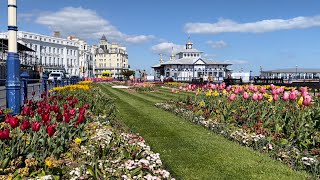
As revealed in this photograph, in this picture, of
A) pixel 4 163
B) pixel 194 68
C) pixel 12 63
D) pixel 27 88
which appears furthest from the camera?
pixel 194 68

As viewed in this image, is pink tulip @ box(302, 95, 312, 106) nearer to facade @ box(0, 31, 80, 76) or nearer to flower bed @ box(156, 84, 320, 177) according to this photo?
flower bed @ box(156, 84, 320, 177)

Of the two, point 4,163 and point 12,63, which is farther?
point 12,63

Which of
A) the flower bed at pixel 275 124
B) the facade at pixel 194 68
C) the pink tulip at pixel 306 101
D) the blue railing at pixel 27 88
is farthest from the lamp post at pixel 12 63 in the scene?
the facade at pixel 194 68

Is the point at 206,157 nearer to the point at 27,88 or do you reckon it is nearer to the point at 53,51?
the point at 27,88

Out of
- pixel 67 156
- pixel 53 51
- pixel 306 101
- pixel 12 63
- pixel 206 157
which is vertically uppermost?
pixel 53 51

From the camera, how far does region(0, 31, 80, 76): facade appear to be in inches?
4697

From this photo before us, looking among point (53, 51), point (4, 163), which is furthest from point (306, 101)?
point (53, 51)

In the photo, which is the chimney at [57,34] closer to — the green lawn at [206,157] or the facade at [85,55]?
the facade at [85,55]

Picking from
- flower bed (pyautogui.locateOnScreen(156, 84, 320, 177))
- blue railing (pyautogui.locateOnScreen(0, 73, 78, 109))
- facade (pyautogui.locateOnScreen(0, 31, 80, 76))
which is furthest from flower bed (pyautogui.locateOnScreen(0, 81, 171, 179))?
facade (pyautogui.locateOnScreen(0, 31, 80, 76))

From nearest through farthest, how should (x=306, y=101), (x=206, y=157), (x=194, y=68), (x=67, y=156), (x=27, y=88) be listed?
(x=67, y=156) → (x=206, y=157) → (x=306, y=101) → (x=27, y=88) → (x=194, y=68)

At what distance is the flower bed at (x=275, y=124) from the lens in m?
6.33

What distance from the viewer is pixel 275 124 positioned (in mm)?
7895

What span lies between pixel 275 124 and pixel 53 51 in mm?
131848

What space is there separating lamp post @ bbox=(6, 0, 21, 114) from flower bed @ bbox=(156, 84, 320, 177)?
15.9 ft
